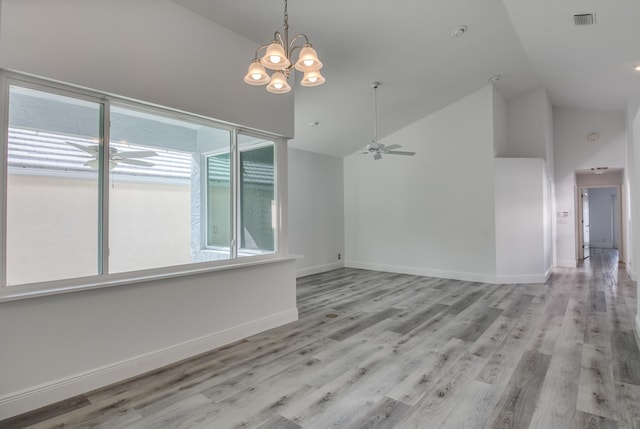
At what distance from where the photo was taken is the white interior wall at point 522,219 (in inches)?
248

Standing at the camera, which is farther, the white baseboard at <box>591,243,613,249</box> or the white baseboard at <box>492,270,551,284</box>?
the white baseboard at <box>591,243,613,249</box>

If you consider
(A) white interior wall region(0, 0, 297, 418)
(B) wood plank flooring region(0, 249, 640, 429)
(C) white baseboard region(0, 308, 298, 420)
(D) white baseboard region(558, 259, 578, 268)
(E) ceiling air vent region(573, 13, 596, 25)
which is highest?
(E) ceiling air vent region(573, 13, 596, 25)

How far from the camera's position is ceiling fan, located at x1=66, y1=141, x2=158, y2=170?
8.85 feet

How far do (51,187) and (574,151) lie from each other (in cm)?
A: 1001

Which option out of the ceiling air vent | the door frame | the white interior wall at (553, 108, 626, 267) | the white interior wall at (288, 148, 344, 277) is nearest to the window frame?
the white interior wall at (288, 148, 344, 277)

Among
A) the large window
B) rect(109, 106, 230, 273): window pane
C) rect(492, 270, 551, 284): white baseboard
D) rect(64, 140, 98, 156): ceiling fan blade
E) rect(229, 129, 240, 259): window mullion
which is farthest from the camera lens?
rect(492, 270, 551, 284): white baseboard

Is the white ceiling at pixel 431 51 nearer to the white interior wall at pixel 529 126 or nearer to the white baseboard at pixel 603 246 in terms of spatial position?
the white interior wall at pixel 529 126

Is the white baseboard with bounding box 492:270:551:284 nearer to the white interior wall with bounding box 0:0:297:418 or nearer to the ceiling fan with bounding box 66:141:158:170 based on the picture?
the white interior wall with bounding box 0:0:297:418

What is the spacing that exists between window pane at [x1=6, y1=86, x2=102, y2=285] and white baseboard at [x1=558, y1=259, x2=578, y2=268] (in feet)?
31.8

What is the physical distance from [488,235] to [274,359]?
4.94 metres

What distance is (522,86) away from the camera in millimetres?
6613

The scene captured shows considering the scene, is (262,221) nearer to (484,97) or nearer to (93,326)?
(93,326)

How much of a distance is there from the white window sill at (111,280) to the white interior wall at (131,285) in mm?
49

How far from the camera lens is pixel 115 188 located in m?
2.84
